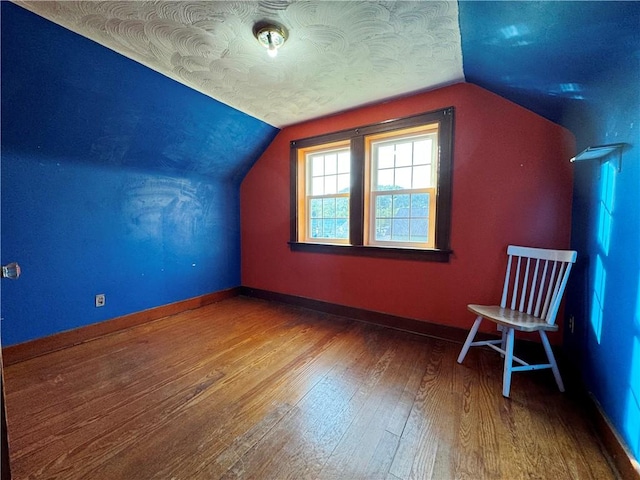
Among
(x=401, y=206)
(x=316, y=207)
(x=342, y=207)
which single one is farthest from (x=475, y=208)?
(x=316, y=207)

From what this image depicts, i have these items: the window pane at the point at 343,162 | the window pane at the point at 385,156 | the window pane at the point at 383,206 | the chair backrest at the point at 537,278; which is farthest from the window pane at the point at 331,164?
the chair backrest at the point at 537,278

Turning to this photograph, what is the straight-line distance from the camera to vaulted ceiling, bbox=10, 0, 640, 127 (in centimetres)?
122

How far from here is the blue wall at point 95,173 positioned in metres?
1.76

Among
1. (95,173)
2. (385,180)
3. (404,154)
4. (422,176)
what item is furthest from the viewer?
(385,180)

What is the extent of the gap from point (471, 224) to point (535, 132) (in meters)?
0.81

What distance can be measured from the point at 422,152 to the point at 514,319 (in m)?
1.65

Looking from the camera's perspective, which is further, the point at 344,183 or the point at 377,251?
the point at 344,183

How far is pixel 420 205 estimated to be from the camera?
8.36ft

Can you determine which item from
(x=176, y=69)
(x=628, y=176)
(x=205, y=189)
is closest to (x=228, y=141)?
(x=205, y=189)

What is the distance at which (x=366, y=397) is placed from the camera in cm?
159

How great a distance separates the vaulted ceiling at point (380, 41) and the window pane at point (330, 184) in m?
1.04

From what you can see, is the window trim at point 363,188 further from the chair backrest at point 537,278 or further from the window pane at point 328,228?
the chair backrest at point 537,278

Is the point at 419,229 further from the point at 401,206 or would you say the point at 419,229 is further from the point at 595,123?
the point at 595,123

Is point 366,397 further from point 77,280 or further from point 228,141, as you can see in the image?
point 228,141
